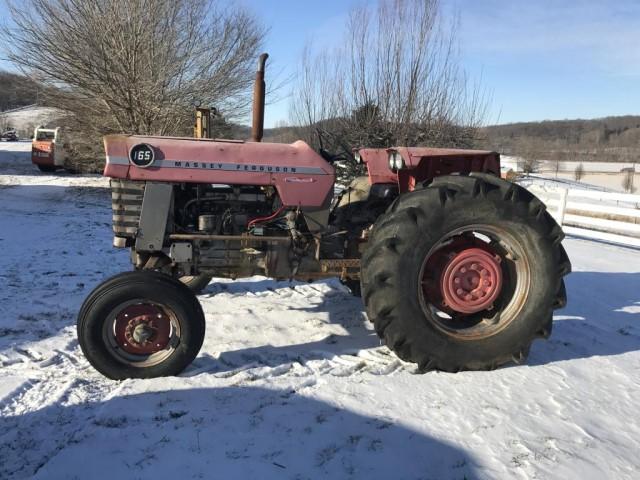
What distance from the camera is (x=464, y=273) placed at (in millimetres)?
3357

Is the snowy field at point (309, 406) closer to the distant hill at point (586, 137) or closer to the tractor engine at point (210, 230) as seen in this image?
the tractor engine at point (210, 230)

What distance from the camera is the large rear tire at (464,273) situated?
122 inches

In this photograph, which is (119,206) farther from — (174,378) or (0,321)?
(0,321)

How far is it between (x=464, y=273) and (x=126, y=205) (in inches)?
87.1

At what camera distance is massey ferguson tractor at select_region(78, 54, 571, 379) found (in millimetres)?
3057

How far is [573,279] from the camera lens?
5.82 m

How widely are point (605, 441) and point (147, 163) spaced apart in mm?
2943

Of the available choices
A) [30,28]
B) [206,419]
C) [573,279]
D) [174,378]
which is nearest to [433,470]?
[206,419]

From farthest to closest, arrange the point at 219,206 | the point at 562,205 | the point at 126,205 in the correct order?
the point at 562,205
the point at 219,206
the point at 126,205

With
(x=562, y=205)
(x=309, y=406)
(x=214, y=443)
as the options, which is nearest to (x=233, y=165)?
(x=309, y=406)

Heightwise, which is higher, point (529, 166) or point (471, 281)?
point (529, 166)

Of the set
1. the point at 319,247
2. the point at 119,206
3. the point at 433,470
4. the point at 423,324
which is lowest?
the point at 433,470

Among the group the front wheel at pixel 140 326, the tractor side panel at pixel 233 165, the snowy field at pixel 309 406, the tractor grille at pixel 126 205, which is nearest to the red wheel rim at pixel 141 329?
the front wheel at pixel 140 326

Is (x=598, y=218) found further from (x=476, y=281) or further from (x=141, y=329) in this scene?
(x=141, y=329)
